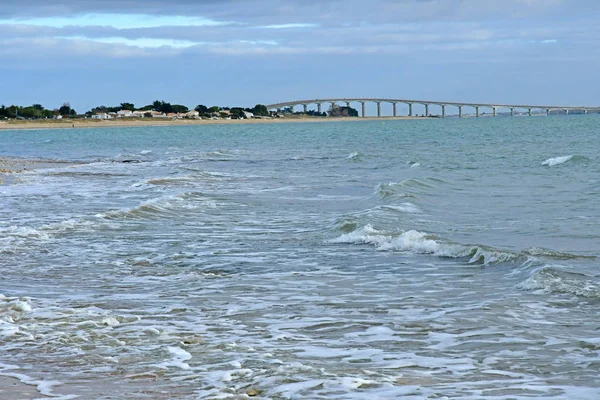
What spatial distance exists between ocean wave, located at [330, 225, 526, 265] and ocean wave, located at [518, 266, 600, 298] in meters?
1.08

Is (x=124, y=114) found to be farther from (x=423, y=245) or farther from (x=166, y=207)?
(x=423, y=245)

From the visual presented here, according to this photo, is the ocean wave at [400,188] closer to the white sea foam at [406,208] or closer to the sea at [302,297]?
the sea at [302,297]

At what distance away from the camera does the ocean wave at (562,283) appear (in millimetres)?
9391

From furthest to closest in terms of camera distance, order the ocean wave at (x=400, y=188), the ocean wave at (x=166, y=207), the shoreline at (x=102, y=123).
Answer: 1. the shoreline at (x=102, y=123)
2. the ocean wave at (x=400, y=188)
3. the ocean wave at (x=166, y=207)

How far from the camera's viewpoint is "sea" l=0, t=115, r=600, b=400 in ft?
21.0

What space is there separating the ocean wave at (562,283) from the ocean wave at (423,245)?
108 centimetres

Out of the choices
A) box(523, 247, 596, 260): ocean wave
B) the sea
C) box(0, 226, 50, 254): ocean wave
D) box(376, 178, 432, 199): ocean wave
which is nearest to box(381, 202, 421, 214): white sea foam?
the sea

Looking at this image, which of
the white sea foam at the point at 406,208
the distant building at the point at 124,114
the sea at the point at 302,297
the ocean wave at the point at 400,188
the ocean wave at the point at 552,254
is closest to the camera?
the sea at the point at 302,297

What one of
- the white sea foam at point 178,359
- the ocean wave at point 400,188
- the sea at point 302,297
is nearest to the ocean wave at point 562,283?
the sea at point 302,297

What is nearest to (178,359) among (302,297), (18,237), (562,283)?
A: (302,297)

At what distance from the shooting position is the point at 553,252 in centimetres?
1189

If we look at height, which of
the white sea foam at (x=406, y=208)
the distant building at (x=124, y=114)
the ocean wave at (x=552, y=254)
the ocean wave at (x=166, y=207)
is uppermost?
the distant building at (x=124, y=114)

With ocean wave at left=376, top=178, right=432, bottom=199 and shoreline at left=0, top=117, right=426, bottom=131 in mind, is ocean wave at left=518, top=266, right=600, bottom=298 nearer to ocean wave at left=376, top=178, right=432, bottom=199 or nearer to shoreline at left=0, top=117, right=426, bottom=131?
ocean wave at left=376, top=178, right=432, bottom=199

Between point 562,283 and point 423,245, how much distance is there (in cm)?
316
